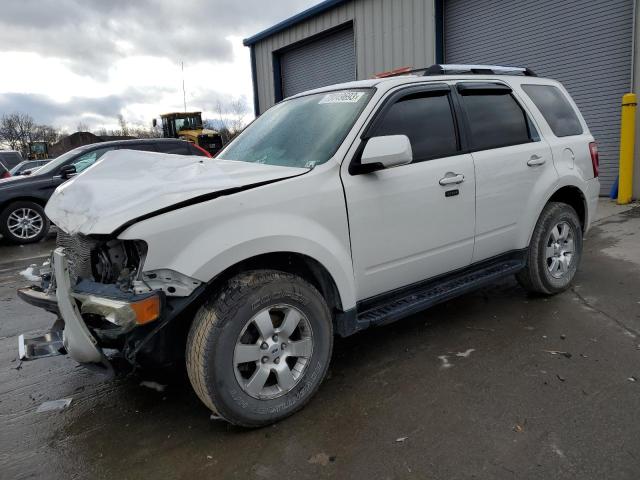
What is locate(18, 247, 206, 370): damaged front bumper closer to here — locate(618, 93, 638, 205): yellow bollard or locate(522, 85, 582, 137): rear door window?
locate(522, 85, 582, 137): rear door window

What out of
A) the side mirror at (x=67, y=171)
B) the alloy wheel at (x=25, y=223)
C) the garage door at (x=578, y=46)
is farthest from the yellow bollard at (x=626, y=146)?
the alloy wheel at (x=25, y=223)

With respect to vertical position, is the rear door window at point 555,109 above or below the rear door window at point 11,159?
below

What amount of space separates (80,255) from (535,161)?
3.38m

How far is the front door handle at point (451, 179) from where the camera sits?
3342mm

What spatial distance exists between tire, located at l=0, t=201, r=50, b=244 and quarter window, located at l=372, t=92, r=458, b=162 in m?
7.88

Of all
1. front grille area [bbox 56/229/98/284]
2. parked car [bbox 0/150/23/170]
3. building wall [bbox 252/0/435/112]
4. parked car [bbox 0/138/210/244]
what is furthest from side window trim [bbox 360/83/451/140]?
parked car [bbox 0/150/23/170]

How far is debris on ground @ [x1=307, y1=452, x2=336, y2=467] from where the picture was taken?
236 centimetres

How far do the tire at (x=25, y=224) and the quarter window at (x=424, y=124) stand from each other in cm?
788

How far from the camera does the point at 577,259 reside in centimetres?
462

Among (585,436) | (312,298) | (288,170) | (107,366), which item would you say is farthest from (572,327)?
(107,366)

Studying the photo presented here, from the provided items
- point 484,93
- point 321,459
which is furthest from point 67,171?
point 321,459

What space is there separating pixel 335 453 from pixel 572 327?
233 cm

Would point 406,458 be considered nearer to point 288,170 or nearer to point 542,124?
point 288,170

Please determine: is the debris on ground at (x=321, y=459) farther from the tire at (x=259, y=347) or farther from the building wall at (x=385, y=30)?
the building wall at (x=385, y=30)
